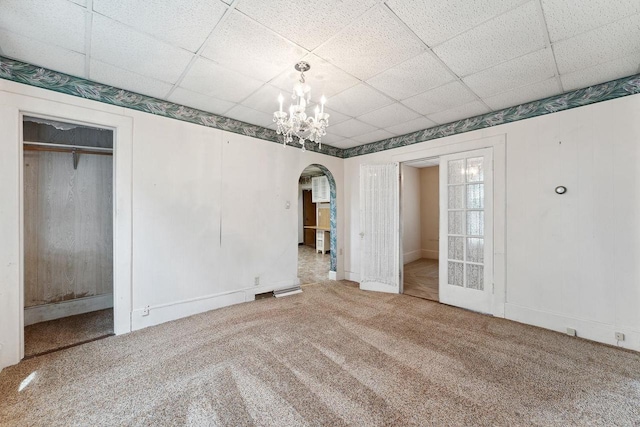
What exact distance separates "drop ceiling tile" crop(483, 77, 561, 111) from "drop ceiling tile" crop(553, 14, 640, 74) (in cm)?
30

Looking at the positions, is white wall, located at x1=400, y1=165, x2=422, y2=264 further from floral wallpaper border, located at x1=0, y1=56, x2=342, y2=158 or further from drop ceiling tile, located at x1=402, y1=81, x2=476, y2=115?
floral wallpaper border, located at x1=0, y1=56, x2=342, y2=158

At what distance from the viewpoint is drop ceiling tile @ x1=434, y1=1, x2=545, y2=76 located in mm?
1709

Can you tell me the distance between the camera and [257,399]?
1749 millimetres

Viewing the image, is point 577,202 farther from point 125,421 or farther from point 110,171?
point 110,171

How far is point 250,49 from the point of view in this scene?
6.62ft

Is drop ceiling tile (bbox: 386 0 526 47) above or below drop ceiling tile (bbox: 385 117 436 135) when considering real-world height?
above

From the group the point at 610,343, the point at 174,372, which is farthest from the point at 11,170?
the point at 610,343

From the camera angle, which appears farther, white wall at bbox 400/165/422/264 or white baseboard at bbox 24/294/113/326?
white wall at bbox 400/165/422/264

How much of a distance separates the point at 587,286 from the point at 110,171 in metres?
5.91

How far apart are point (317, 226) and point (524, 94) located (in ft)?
20.8

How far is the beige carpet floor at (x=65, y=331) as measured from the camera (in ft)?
8.07

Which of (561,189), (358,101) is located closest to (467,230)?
(561,189)

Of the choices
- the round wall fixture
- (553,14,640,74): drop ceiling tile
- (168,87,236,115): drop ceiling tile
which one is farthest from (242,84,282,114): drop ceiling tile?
the round wall fixture

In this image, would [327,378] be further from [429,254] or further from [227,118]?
[429,254]
